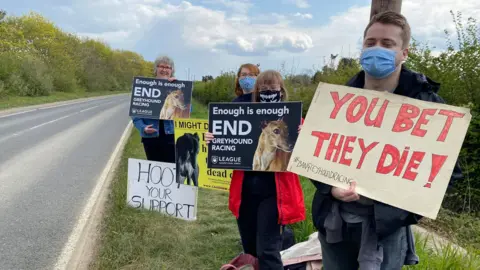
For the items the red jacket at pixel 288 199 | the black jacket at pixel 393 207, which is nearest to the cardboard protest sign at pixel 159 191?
the red jacket at pixel 288 199

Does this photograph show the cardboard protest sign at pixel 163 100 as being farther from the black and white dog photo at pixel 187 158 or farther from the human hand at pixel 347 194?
the human hand at pixel 347 194

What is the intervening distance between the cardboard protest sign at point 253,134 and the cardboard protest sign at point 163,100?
158cm

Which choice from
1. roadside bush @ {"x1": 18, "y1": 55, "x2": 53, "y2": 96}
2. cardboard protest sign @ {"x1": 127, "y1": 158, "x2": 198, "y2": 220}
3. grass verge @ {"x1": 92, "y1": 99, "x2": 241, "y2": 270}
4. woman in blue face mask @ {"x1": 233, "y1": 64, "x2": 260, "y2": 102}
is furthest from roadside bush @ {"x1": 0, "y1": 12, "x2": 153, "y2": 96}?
woman in blue face mask @ {"x1": 233, "y1": 64, "x2": 260, "y2": 102}

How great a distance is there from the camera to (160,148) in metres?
5.12

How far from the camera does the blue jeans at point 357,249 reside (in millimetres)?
2057

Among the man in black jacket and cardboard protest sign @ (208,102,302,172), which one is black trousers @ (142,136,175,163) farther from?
the man in black jacket

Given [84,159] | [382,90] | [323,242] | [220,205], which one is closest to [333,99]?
[382,90]

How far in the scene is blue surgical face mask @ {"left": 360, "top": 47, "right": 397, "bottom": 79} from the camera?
6.42 ft

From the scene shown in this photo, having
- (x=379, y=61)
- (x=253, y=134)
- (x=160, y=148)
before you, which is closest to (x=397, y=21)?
(x=379, y=61)

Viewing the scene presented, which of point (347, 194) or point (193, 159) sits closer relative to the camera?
point (347, 194)

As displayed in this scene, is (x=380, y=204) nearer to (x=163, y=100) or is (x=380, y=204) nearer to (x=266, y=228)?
(x=266, y=228)

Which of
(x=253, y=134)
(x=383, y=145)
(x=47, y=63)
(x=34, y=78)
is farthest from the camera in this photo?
(x=47, y=63)

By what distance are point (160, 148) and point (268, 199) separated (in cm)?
229

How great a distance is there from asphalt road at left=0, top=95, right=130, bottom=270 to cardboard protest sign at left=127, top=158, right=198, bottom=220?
36.0 inches
